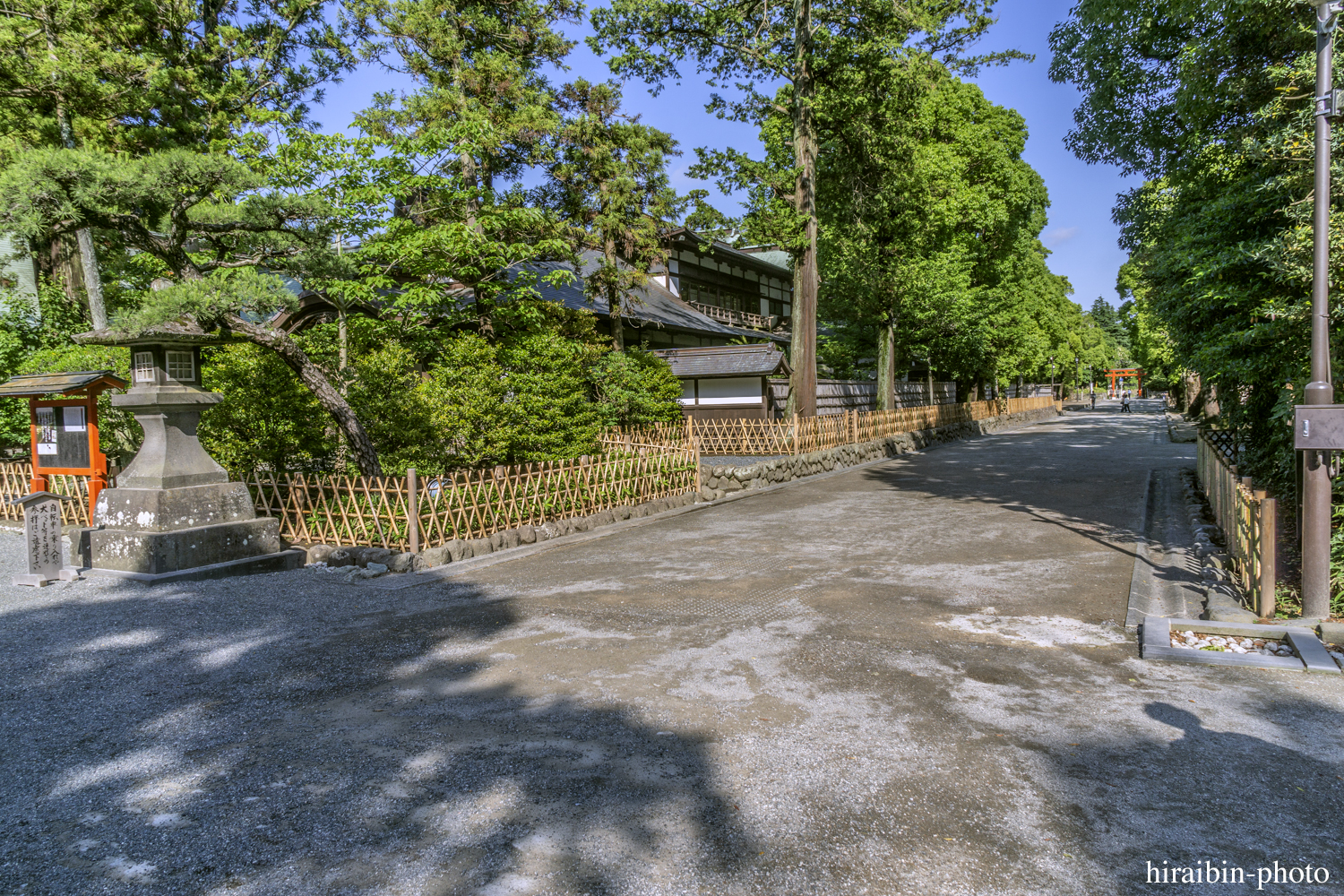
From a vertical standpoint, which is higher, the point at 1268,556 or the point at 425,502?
the point at 425,502

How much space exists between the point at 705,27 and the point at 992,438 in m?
20.5

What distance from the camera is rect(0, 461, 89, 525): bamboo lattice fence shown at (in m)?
11.5

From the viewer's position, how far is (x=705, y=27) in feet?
63.2

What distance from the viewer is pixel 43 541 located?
26.8 ft

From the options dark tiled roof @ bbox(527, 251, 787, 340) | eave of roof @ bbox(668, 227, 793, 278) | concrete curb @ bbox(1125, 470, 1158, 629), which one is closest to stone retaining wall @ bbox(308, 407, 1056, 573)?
dark tiled roof @ bbox(527, 251, 787, 340)

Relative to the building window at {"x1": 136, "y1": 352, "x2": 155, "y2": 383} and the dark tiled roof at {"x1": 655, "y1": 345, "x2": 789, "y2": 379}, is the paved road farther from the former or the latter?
the dark tiled roof at {"x1": 655, "y1": 345, "x2": 789, "y2": 379}

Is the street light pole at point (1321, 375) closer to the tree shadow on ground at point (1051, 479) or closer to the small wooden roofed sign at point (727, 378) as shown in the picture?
the tree shadow on ground at point (1051, 479)

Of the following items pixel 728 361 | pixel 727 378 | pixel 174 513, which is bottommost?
pixel 174 513

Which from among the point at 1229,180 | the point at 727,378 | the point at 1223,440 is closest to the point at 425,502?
the point at 1229,180

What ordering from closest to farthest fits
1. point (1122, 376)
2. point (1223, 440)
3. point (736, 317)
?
1. point (1223, 440)
2. point (736, 317)
3. point (1122, 376)

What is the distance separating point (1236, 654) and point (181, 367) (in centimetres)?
1055

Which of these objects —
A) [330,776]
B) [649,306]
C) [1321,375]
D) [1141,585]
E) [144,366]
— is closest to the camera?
[330,776]

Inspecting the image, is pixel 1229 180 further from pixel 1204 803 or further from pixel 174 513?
pixel 174 513

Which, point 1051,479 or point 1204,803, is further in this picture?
point 1051,479
